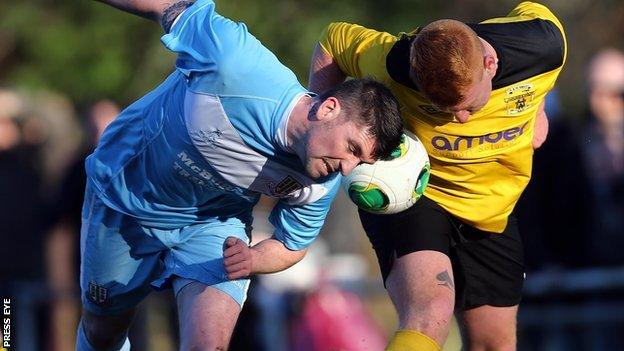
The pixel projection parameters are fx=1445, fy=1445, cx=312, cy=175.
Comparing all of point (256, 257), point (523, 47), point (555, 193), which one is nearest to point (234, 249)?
point (256, 257)

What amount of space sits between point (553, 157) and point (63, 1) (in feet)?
26.9

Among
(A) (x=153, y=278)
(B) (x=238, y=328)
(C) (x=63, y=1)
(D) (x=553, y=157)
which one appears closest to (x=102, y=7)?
(C) (x=63, y=1)

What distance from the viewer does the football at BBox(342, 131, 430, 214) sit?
22.2ft

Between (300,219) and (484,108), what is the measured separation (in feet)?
3.39

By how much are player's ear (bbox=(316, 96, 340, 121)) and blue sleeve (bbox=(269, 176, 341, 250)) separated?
1.78 ft

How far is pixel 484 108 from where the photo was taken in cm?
694

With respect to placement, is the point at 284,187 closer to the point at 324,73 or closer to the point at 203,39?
the point at 203,39

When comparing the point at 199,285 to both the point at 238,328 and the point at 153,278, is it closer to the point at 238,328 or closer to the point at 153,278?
the point at 153,278

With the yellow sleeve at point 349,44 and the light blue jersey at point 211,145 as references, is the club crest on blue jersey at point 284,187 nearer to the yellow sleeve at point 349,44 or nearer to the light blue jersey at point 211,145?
the light blue jersey at point 211,145

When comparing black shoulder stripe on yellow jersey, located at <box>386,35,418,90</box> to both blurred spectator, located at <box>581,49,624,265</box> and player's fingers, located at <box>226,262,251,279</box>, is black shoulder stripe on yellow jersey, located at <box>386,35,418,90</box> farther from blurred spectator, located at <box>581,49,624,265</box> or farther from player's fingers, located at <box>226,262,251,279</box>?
blurred spectator, located at <box>581,49,624,265</box>

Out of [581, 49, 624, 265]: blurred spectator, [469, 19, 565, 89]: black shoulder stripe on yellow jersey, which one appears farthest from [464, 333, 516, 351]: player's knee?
[581, 49, 624, 265]: blurred spectator

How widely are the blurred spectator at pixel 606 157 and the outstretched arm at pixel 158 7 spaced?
196 inches

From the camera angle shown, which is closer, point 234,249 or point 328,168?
point 328,168

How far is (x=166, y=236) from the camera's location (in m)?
7.05
